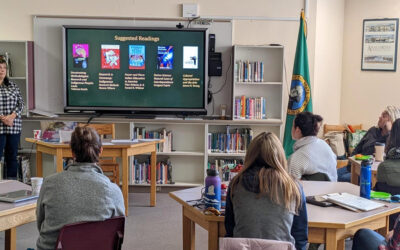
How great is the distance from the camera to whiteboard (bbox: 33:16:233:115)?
661cm

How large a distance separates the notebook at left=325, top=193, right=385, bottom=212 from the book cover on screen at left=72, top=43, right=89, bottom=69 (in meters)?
4.20

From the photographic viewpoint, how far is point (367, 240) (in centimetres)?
282

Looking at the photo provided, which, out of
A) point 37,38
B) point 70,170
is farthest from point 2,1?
point 70,170

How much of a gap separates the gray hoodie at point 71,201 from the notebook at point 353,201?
4.34 feet

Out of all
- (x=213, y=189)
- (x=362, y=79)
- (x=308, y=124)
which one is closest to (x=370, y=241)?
(x=213, y=189)

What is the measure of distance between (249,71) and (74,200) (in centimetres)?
429

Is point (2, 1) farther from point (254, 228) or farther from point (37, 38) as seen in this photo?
point (254, 228)

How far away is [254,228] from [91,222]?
0.79m

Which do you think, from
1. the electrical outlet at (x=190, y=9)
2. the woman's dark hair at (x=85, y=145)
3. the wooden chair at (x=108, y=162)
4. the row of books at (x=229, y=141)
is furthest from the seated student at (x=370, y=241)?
the electrical outlet at (x=190, y=9)

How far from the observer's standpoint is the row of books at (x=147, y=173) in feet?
21.3

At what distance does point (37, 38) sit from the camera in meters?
6.64

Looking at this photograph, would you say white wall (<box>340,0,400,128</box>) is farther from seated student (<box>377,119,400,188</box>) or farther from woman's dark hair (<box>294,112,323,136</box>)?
seated student (<box>377,119,400,188</box>)

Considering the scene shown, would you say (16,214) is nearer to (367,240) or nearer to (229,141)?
(367,240)

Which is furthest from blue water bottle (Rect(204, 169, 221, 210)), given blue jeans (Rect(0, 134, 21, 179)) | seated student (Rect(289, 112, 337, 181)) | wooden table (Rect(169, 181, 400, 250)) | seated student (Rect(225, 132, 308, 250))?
blue jeans (Rect(0, 134, 21, 179))
